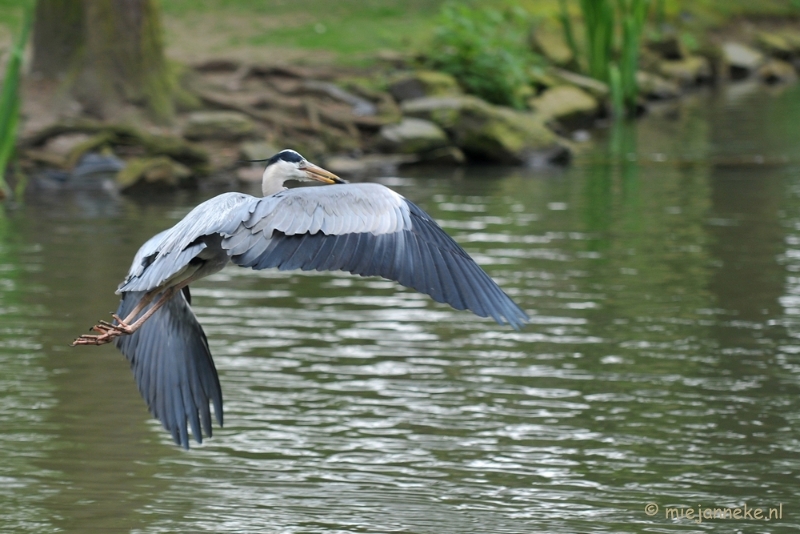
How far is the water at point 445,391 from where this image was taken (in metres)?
5.34

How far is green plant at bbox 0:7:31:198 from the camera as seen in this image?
10914mm

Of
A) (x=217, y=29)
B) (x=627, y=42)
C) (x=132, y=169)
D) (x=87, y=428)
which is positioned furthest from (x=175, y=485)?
(x=217, y=29)

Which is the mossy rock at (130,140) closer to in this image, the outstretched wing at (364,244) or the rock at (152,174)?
the rock at (152,174)

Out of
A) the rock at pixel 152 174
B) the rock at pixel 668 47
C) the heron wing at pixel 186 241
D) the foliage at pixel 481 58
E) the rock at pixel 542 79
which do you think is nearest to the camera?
the heron wing at pixel 186 241

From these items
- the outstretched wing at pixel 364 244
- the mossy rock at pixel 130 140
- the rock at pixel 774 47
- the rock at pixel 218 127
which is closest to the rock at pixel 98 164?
the mossy rock at pixel 130 140

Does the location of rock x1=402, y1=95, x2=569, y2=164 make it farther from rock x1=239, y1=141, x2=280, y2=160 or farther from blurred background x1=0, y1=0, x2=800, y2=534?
rock x1=239, y1=141, x2=280, y2=160

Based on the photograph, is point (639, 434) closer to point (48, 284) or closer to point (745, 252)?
point (745, 252)

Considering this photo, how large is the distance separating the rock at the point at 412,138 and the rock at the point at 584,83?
499 centimetres

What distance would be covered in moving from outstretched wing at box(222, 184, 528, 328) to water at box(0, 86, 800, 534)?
115cm

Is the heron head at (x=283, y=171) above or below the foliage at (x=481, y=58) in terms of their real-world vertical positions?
below

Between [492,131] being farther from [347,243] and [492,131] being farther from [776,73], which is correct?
[776,73]

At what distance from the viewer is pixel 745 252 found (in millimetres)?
10078

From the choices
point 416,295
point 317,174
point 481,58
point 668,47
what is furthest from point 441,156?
point 668,47

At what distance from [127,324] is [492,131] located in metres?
10.6
